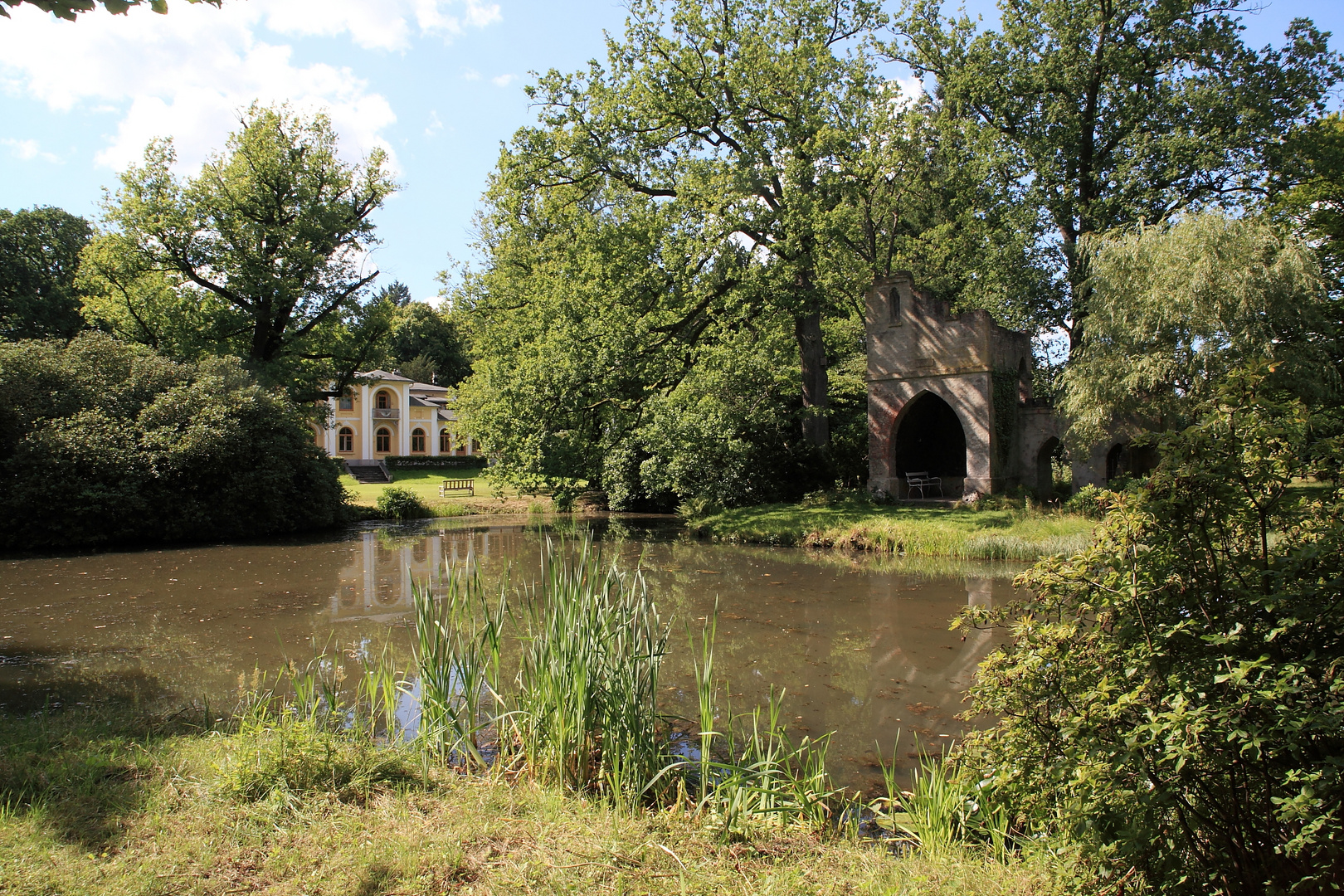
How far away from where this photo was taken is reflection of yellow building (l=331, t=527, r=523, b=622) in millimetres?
11031

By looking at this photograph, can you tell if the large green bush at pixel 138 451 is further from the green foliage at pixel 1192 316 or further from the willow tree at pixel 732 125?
the green foliage at pixel 1192 316

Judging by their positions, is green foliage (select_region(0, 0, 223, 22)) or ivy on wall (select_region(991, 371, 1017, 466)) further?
ivy on wall (select_region(991, 371, 1017, 466))

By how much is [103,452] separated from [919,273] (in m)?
23.6

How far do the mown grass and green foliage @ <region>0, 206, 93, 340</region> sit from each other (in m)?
43.9

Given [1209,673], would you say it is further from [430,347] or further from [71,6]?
[430,347]

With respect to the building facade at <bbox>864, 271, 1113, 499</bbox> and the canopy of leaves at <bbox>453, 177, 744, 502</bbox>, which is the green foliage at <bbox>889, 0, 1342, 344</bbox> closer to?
the building facade at <bbox>864, 271, 1113, 499</bbox>

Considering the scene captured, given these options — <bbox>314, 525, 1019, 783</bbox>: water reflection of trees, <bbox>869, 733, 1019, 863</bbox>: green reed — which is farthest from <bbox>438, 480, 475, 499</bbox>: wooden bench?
<bbox>869, 733, 1019, 863</bbox>: green reed

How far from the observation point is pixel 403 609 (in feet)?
35.8

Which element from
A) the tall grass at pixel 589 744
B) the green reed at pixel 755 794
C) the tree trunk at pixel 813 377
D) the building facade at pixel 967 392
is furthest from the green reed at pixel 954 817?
the tree trunk at pixel 813 377

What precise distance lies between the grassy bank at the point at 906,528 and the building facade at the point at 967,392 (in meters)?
2.24

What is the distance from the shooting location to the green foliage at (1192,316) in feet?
48.0

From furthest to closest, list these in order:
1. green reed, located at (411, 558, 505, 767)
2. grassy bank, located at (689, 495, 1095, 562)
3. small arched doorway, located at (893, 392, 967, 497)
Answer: small arched doorway, located at (893, 392, 967, 497) < grassy bank, located at (689, 495, 1095, 562) < green reed, located at (411, 558, 505, 767)

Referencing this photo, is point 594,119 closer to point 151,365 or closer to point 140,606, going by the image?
point 151,365

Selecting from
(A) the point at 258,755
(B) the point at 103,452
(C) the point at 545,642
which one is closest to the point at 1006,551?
(C) the point at 545,642
